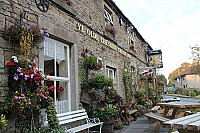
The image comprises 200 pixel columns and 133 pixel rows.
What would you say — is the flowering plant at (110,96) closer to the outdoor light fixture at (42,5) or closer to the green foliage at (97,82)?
the green foliage at (97,82)

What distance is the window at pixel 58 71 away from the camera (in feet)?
13.9

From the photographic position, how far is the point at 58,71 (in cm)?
456

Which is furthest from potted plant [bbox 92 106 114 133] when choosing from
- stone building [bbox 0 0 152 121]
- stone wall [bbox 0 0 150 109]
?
stone wall [bbox 0 0 150 109]

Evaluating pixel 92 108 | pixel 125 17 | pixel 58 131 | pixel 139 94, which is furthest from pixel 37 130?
pixel 125 17

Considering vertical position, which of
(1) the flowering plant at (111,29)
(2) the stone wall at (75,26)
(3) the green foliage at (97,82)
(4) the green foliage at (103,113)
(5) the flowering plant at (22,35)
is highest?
(1) the flowering plant at (111,29)

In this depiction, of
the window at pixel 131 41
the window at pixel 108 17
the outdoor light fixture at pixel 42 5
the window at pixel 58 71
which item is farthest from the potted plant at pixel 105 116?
the window at pixel 131 41

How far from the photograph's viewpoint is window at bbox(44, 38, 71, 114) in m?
4.23

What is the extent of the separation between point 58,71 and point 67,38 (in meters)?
0.87

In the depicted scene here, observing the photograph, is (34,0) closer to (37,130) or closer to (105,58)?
(37,130)

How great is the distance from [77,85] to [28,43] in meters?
2.06

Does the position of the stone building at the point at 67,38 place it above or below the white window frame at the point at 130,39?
below

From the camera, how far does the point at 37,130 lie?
130 inches

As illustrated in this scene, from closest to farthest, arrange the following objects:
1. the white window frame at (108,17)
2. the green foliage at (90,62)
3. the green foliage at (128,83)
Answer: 1. the green foliage at (90,62)
2. the white window frame at (108,17)
3. the green foliage at (128,83)

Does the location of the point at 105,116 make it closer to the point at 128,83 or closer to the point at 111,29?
the point at 111,29
